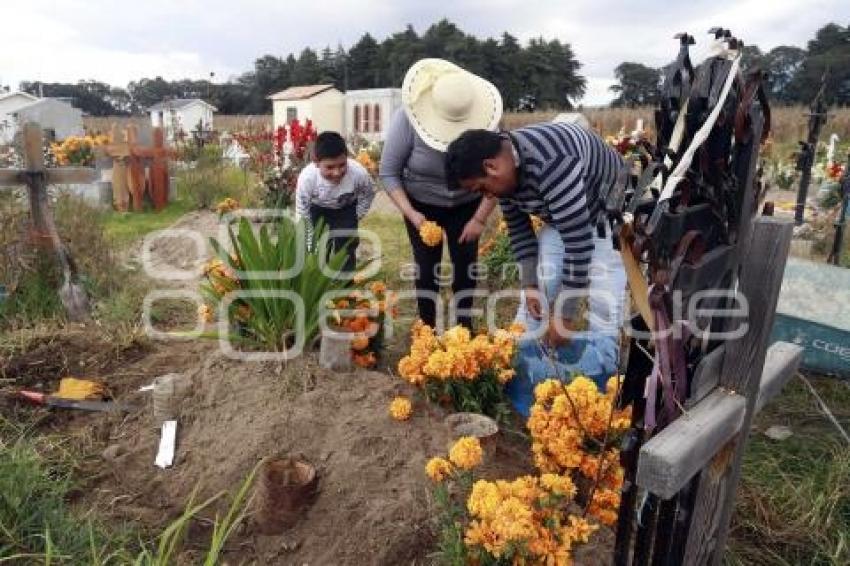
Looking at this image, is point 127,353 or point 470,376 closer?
point 470,376

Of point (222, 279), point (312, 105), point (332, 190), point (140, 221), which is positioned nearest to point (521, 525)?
point (222, 279)

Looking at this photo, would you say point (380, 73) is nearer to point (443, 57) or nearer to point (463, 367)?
point (443, 57)

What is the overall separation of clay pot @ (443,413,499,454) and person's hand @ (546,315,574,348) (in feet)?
1.55

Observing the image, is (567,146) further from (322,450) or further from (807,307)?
(807,307)

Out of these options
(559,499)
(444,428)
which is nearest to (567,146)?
(444,428)

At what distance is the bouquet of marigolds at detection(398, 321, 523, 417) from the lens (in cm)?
270

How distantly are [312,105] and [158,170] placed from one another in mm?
20656

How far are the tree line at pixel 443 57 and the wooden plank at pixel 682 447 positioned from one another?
39.7 m

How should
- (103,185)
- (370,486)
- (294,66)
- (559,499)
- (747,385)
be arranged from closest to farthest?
(747,385) → (559,499) → (370,486) → (103,185) → (294,66)

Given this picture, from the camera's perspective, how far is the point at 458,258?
3.96 meters

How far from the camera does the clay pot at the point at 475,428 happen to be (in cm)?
266

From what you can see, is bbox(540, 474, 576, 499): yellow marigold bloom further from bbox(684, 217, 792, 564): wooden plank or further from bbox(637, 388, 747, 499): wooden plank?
bbox(637, 388, 747, 499): wooden plank

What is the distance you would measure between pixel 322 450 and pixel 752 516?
171 centimetres

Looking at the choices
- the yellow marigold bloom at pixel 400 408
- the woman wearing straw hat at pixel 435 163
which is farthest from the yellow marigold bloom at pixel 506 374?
the woman wearing straw hat at pixel 435 163
